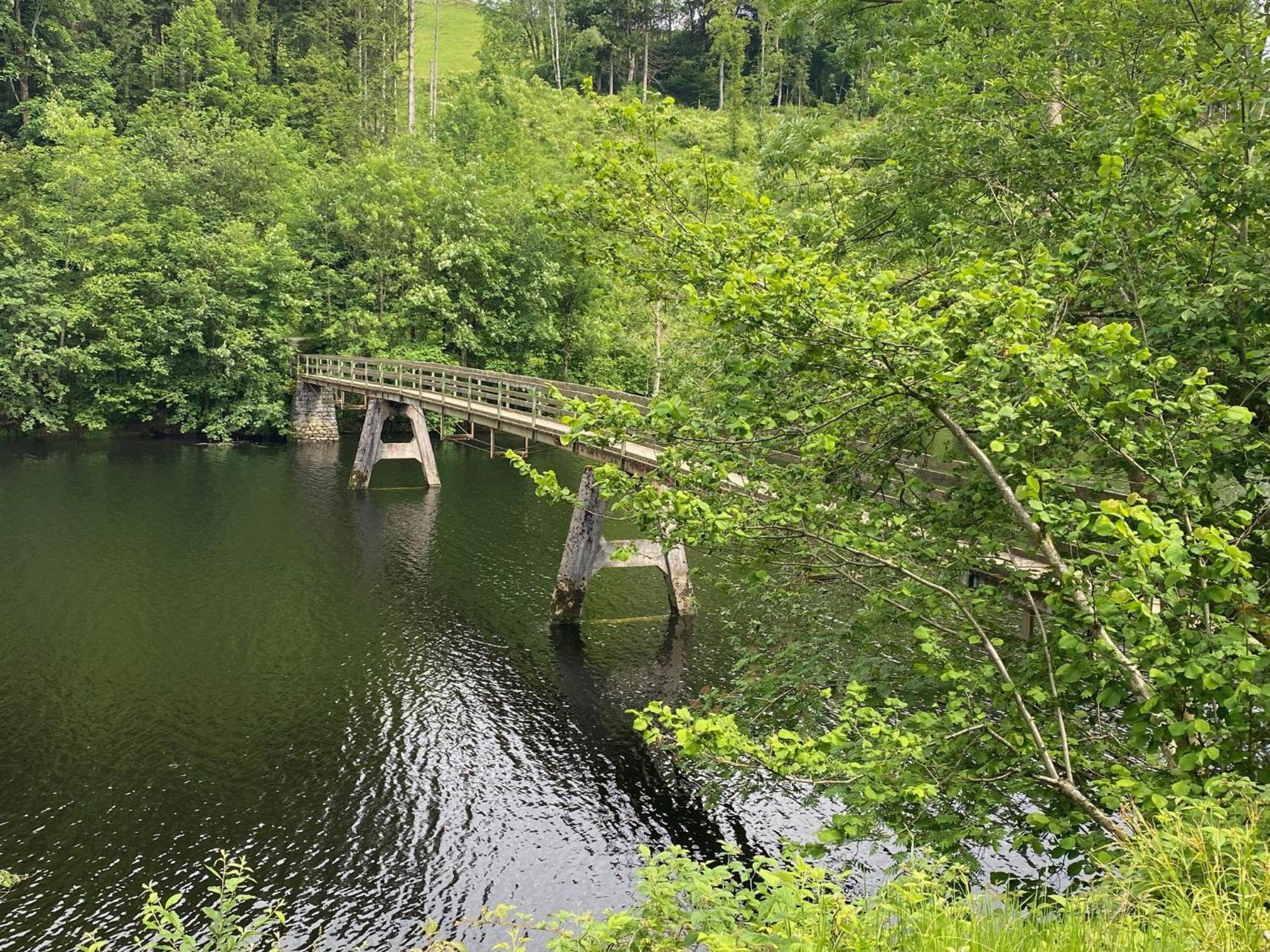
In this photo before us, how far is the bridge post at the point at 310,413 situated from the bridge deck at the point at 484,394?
1.11 metres

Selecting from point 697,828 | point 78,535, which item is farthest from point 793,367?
point 78,535

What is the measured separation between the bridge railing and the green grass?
44.5 m

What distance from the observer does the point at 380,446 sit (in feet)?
98.7

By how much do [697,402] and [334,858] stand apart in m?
6.81

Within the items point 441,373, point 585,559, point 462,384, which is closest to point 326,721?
point 585,559

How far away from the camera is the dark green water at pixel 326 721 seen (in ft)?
31.1

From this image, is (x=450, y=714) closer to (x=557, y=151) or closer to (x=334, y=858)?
(x=334, y=858)

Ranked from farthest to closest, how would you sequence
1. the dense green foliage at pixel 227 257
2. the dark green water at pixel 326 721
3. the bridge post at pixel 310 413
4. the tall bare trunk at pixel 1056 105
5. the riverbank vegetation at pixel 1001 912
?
the bridge post at pixel 310 413 < the dense green foliage at pixel 227 257 < the dark green water at pixel 326 721 < the tall bare trunk at pixel 1056 105 < the riverbank vegetation at pixel 1001 912

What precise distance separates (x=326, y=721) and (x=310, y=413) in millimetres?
29945

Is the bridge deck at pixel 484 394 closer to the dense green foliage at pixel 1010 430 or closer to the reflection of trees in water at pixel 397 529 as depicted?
the reflection of trees in water at pixel 397 529

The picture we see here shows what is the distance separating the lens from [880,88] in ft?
28.3

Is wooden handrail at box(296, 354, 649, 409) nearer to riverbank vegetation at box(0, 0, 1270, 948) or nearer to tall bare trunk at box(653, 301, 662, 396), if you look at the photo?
tall bare trunk at box(653, 301, 662, 396)

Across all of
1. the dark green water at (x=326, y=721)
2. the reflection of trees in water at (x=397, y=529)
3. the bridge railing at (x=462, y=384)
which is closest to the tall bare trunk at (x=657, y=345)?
the bridge railing at (x=462, y=384)

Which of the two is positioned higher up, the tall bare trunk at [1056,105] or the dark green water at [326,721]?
the tall bare trunk at [1056,105]
